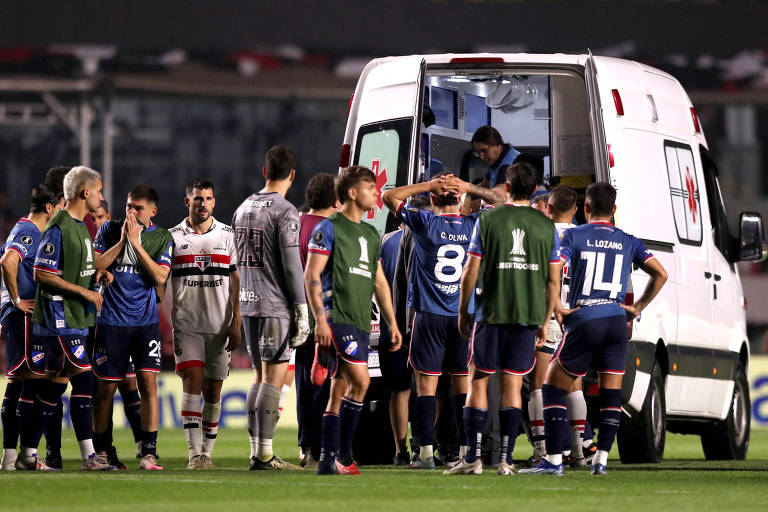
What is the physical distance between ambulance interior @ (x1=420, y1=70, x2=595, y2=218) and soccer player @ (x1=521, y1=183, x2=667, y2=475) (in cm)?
250

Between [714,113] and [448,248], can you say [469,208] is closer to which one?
[448,248]

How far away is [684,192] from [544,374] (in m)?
1.80

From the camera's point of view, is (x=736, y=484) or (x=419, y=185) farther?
(x=419, y=185)

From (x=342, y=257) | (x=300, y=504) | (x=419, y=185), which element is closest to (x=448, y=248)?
(x=419, y=185)

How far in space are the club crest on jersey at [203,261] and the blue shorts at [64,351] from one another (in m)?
0.97

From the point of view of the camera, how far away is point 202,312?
10.1 m

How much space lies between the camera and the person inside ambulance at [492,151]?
1117 cm

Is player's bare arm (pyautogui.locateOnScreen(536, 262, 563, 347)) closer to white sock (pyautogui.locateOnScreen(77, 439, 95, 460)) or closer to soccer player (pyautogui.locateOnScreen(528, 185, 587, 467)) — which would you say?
soccer player (pyautogui.locateOnScreen(528, 185, 587, 467))

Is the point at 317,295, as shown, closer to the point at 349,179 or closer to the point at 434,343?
the point at 349,179

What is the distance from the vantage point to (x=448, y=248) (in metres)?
9.75

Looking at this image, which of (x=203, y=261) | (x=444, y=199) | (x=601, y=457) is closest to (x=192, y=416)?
(x=203, y=261)

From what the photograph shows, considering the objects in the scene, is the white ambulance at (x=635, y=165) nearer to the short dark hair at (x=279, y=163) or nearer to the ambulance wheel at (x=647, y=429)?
the ambulance wheel at (x=647, y=429)

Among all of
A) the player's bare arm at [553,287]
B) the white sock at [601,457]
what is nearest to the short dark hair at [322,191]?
the player's bare arm at [553,287]

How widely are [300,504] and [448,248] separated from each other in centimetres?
288
